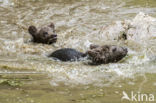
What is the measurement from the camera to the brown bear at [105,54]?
5750mm

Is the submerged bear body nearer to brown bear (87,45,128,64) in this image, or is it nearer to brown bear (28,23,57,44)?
brown bear (87,45,128,64)

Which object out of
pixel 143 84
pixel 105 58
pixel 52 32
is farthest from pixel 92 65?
pixel 52 32

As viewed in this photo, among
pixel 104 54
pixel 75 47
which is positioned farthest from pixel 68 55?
pixel 75 47

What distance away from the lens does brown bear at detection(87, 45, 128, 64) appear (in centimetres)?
575

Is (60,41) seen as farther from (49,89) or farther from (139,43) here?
(49,89)

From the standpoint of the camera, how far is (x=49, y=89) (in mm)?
3922

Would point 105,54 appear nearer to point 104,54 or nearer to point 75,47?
point 104,54

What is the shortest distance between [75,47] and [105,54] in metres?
1.87

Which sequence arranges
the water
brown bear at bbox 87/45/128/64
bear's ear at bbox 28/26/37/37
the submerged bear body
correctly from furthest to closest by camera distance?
bear's ear at bbox 28/26/37/37 → the submerged bear body → brown bear at bbox 87/45/128/64 → the water

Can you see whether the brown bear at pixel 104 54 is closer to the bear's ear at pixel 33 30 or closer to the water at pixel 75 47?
the water at pixel 75 47

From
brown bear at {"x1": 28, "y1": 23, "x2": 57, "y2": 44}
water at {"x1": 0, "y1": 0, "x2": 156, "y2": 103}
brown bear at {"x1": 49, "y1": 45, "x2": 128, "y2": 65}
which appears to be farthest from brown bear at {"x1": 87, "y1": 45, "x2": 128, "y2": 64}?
brown bear at {"x1": 28, "y1": 23, "x2": 57, "y2": 44}

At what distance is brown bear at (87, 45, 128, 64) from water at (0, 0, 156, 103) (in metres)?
0.18

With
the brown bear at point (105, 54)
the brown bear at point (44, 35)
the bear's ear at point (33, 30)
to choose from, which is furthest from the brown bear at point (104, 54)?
the bear's ear at point (33, 30)

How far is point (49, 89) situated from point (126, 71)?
5.66 ft
